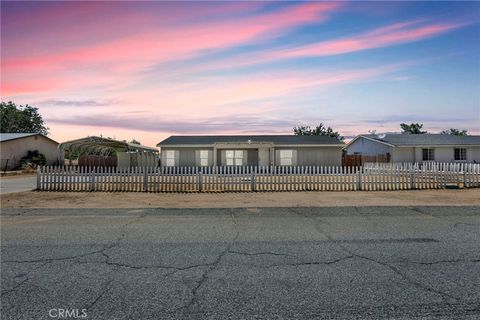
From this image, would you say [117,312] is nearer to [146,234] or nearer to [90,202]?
[146,234]

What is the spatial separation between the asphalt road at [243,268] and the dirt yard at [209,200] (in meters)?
3.05

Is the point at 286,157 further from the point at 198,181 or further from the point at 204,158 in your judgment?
the point at 198,181

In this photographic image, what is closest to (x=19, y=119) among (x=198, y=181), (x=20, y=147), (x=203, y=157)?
(x=20, y=147)

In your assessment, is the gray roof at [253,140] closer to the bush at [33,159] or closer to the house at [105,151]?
the house at [105,151]

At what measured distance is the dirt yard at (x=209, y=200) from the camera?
1095 cm

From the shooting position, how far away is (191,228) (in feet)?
23.2

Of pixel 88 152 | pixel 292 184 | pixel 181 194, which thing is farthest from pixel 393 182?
pixel 88 152

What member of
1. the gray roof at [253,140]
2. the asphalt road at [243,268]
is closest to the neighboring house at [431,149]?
the gray roof at [253,140]

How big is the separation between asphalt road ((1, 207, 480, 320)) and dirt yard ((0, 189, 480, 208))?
305cm

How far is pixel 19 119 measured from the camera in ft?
227

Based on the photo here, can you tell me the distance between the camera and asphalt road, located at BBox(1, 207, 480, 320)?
11.2ft

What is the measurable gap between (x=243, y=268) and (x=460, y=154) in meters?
39.2

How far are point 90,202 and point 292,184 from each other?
8628 millimetres

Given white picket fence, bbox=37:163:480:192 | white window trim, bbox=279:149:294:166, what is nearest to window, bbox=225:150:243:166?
white window trim, bbox=279:149:294:166
